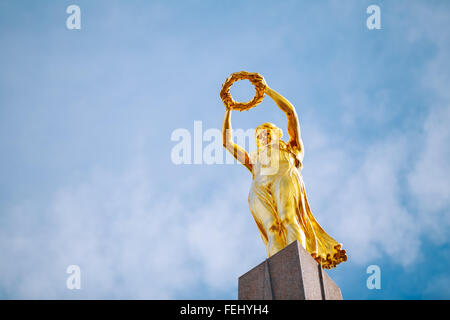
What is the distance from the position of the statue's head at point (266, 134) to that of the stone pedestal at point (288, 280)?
410 cm

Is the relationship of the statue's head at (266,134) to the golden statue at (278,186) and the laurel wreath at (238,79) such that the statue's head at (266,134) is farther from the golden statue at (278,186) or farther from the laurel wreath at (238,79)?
the laurel wreath at (238,79)

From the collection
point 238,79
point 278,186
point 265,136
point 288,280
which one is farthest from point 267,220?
point 238,79

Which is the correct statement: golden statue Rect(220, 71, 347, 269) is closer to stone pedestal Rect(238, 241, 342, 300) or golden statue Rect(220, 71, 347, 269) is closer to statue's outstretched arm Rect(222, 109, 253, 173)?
statue's outstretched arm Rect(222, 109, 253, 173)

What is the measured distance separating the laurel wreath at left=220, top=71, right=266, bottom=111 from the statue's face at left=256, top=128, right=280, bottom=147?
2.37ft

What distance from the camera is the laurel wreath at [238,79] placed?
1252 centimetres

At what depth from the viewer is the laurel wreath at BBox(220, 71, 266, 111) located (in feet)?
41.1

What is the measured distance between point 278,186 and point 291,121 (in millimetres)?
1892

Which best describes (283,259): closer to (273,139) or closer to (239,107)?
(273,139)

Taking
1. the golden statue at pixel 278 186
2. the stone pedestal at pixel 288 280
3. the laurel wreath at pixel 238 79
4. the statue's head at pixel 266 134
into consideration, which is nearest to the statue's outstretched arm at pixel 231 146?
the golden statue at pixel 278 186

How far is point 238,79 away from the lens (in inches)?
498

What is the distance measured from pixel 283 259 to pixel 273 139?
429 cm

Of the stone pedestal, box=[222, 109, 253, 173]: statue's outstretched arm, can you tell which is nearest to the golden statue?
box=[222, 109, 253, 173]: statue's outstretched arm

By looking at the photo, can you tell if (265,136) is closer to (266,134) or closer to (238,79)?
(266,134)
